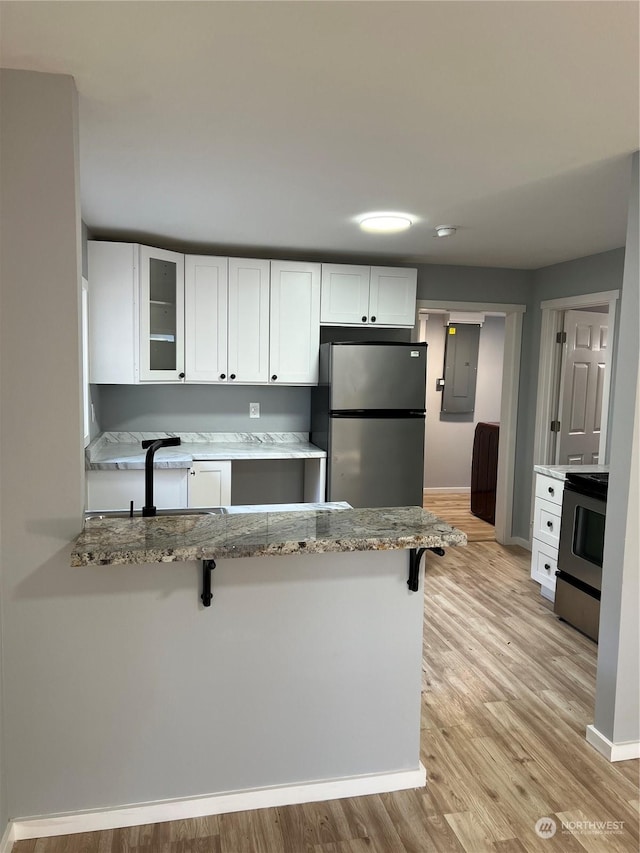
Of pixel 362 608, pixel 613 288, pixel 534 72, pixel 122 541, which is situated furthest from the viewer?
pixel 613 288

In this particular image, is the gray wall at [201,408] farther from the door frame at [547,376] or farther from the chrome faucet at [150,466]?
the chrome faucet at [150,466]

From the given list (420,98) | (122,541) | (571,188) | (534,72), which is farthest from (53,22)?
(571,188)

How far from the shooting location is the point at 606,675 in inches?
90.0

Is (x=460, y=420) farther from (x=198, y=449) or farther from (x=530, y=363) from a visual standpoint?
(x=198, y=449)

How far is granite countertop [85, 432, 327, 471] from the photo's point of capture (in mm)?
3527

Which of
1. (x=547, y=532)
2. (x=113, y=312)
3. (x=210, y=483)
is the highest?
(x=113, y=312)

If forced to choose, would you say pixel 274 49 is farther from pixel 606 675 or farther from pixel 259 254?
pixel 259 254

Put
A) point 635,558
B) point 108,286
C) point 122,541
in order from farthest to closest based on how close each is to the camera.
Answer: point 108,286 < point 635,558 < point 122,541

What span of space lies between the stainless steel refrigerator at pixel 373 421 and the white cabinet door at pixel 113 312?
4.23ft

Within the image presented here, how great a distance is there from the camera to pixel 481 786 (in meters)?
2.13

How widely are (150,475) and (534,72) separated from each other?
1.65 m

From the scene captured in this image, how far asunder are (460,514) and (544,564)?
7.47 ft

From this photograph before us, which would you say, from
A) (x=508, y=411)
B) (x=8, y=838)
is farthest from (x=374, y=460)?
(x=8, y=838)

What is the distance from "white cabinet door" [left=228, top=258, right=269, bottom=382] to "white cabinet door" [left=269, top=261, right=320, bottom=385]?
56mm
